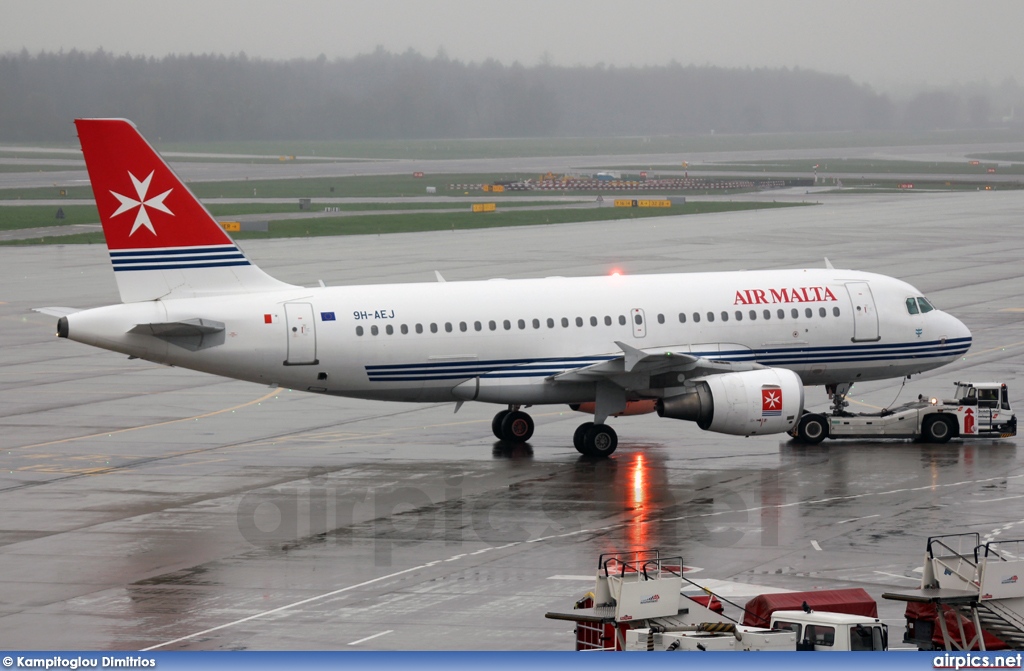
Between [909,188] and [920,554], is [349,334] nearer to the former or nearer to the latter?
[920,554]

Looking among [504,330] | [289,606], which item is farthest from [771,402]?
[289,606]

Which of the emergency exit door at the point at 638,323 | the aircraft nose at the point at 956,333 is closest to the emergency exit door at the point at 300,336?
the emergency exit door at the point at 638,323

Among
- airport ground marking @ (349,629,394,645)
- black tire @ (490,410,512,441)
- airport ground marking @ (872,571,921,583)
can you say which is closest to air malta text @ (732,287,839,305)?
black tire @ (490,410,512,441)

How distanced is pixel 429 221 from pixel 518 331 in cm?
7745

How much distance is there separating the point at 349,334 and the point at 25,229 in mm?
80571

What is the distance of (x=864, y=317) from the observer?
138ft

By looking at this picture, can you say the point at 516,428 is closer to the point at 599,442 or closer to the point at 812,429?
the point at 599,442

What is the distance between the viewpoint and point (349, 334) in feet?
129

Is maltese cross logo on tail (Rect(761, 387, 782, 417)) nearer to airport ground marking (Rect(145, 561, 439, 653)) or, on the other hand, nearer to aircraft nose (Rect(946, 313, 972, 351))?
aircraft nose (Rect(946, 313, 972, 351))

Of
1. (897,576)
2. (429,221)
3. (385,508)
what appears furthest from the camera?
(429,221)

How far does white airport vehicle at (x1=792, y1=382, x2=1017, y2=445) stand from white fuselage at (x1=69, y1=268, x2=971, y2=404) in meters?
1.51

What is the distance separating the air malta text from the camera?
4134 cm

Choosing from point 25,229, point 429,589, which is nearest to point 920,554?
point 429,589

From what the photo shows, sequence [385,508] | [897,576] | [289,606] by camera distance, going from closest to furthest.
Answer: [289,606] < [897,576] < [385,508]
